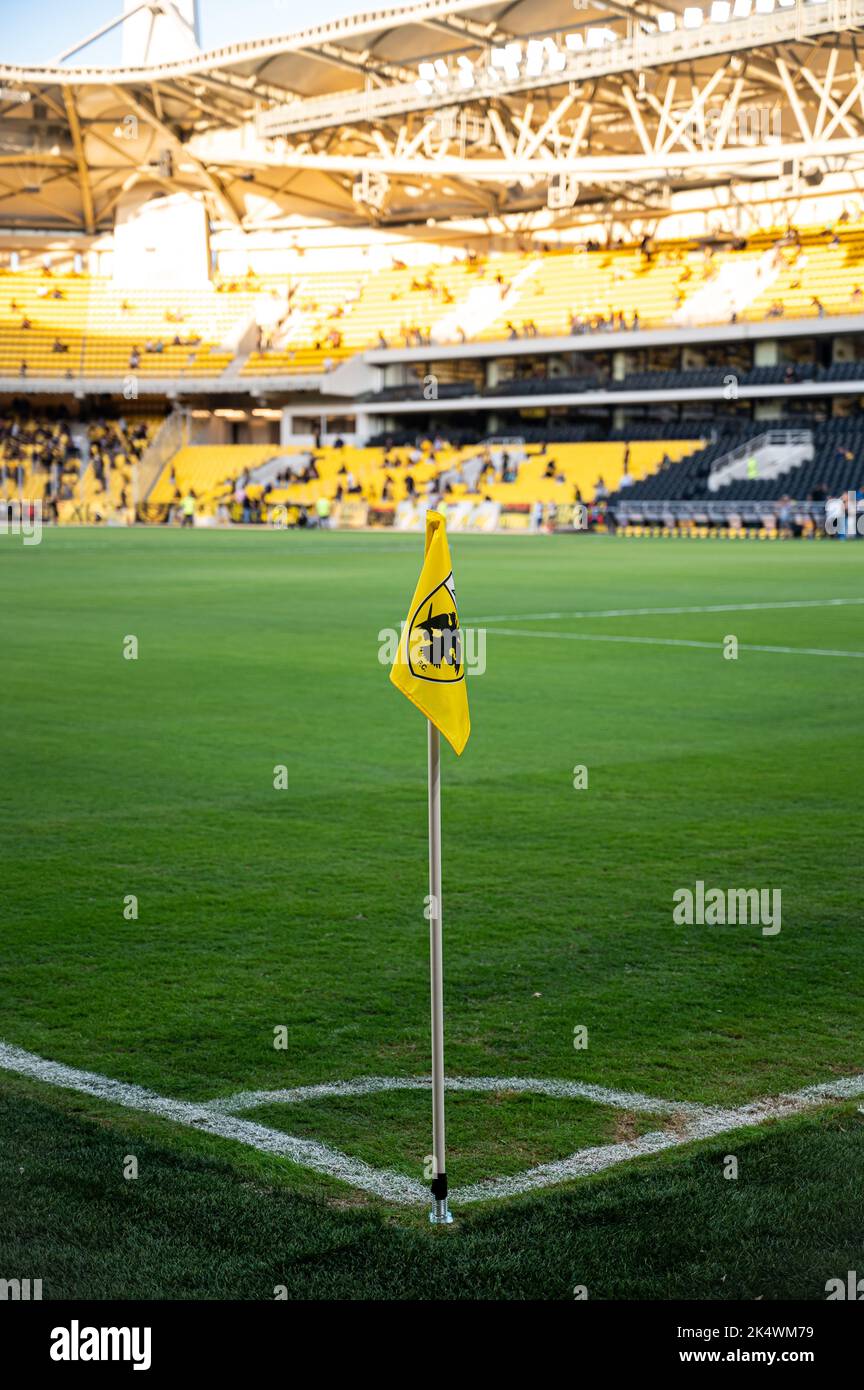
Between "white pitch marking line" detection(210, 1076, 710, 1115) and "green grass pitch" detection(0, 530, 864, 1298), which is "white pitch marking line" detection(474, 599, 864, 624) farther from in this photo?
"white pitch marking line" detection(210, 1076, 710, 1115)

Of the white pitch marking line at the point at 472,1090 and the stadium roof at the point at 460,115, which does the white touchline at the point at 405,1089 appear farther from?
the stadium roof at the point at 460,115

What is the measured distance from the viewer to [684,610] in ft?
74.1

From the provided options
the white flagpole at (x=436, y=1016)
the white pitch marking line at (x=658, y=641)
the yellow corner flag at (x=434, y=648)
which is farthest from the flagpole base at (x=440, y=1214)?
the white pitch marking line at (x=658, y=641)

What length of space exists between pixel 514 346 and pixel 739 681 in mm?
56972

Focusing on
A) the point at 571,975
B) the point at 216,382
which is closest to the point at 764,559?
the point at 571,975

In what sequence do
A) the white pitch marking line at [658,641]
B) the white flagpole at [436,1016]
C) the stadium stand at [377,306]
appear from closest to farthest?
1. the white flagpole at [436,1016]
2. the white pitch marking line at [658,641]
3. the stadium stand at [377,306]

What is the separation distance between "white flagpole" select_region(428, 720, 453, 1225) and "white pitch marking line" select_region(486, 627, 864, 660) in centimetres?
1317

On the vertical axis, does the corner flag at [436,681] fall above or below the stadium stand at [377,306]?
below

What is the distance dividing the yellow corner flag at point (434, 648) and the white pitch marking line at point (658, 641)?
43.1 ft

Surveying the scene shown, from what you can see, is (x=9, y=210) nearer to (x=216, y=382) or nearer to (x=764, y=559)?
(x=216, y=382)

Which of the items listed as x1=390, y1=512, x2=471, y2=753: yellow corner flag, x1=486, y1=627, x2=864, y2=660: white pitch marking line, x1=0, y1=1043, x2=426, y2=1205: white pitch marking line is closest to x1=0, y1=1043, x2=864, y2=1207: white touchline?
x1=0, y1=1043, x2=426, y2=1205: white pitch marking line

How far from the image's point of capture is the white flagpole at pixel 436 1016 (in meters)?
3.93

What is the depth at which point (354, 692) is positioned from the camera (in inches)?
562

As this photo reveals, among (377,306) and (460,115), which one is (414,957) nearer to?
(460,115)
